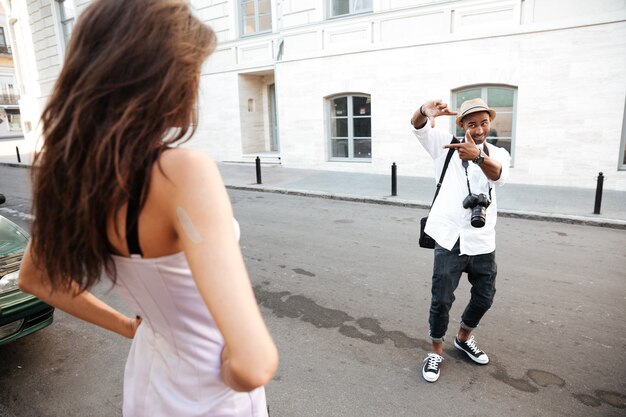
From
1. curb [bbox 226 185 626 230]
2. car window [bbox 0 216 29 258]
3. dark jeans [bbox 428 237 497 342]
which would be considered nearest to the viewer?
dark jeans [bbox 428 237 497 342]

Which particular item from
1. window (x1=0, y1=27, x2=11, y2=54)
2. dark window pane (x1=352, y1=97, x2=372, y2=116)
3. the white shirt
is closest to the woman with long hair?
the white shirt

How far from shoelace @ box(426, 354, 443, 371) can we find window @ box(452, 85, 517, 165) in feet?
31.3

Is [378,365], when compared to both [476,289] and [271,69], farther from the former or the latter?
[271,69]

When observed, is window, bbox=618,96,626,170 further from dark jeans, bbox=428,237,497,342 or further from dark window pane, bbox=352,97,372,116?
dark jeans, bbox=428,237,497,342

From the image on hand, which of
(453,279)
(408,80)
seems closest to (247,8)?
(408,80)

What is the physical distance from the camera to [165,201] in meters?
0.91

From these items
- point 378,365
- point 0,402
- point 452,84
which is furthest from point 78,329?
point 452,84

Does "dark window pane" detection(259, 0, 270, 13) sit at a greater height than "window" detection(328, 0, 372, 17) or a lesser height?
greater

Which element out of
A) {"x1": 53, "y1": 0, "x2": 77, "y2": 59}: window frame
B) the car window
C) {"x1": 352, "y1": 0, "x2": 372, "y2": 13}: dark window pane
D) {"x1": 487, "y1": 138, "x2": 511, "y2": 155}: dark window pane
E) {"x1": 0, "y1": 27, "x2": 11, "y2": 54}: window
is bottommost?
the car window

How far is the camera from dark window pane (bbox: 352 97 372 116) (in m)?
13.9

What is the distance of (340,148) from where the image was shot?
1487 centimetres

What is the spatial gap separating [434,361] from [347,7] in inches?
500

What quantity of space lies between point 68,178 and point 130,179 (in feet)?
0.49

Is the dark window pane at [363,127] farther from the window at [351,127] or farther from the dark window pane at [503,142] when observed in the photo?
the dark window pane at [503,142]
